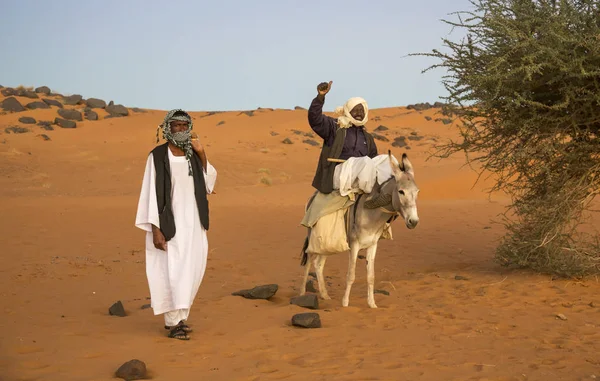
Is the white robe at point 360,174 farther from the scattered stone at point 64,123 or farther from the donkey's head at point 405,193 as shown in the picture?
the scattered stone at point 64,123

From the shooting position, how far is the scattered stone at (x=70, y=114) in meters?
37.2

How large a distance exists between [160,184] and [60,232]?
28.8ft

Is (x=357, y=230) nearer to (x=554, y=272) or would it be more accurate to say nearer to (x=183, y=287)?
(x=183, y=287)

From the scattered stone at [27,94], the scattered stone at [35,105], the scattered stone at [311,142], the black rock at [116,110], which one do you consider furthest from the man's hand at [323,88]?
the scattered stone at [27,94]

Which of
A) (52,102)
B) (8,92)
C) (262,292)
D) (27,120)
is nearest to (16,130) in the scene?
(27,120)

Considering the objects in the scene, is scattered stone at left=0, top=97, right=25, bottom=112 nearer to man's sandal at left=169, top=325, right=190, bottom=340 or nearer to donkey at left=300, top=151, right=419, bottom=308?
donkey at left=300, top=151, right=419, bottom=308

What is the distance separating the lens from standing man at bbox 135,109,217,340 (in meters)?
6.55

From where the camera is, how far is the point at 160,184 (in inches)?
260

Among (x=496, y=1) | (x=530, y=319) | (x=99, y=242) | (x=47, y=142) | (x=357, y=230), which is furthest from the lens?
(x=47, y=142)

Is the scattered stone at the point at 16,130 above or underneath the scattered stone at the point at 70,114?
underneath

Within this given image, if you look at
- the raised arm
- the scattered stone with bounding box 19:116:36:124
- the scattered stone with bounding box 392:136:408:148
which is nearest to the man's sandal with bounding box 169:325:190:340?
the raised arm

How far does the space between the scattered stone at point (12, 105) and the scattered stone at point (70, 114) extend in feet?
6.95

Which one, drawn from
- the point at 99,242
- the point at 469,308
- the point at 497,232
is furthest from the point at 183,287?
the point at 497,232

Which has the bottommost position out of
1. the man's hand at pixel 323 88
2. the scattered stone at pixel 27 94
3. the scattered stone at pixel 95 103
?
the man's hand at pixel 323 88
